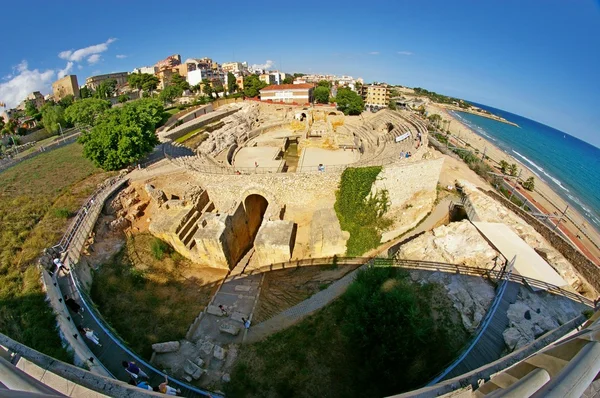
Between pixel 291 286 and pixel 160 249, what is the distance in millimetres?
7739

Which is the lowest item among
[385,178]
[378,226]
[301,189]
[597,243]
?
[597,243]

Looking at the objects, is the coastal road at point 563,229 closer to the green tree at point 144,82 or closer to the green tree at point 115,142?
the green tree at point 115,142

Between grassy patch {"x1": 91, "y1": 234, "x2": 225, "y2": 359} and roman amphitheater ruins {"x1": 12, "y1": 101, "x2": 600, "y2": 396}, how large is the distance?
1.80 feet

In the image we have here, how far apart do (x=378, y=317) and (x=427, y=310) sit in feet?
7.78

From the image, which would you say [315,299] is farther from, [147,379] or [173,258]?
[173,258]

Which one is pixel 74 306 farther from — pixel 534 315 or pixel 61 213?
pixel 534 315

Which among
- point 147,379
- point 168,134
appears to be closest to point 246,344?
point 147,379

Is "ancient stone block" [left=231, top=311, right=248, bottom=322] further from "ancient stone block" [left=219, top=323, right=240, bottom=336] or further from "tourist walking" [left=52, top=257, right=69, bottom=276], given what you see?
"tourist walking" [left=52, top=257, right=69, bottom=276]

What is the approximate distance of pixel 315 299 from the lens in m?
12.7

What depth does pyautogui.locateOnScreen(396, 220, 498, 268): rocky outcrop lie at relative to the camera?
1214 centimetres

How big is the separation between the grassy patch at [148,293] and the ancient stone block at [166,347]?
0.43 meters

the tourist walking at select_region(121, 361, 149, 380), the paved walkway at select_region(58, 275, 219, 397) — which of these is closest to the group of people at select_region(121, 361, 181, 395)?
the tourist walking at select_region(121, 361, 149, 380)

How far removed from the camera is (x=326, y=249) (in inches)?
624

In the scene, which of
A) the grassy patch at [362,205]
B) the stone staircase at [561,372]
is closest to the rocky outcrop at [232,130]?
the grassy patch at [362,205]
